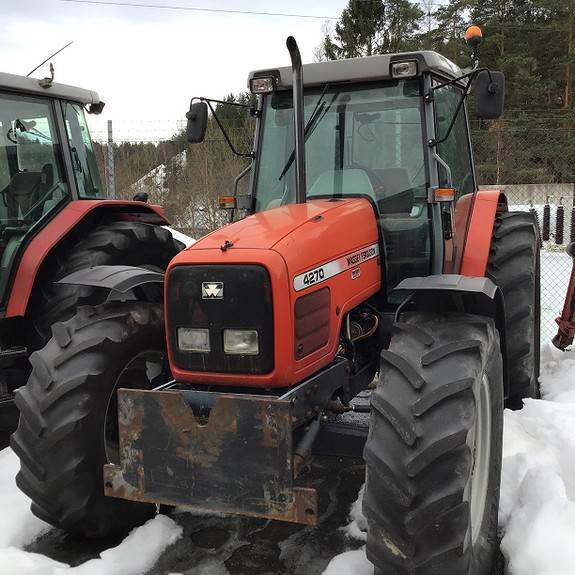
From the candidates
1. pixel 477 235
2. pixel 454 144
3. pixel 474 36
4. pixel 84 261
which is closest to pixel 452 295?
pixel 477 235

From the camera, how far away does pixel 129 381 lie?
3354mm

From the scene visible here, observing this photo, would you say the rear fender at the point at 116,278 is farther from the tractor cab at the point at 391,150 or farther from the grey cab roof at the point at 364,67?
the grey cab roof at the point at 364,67

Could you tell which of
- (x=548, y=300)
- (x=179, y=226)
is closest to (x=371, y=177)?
(x=548, y=300)

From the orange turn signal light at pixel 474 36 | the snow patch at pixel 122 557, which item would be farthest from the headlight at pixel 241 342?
the orange turn signal light at pixel 474 36

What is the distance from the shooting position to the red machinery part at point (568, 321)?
5258 millimetres

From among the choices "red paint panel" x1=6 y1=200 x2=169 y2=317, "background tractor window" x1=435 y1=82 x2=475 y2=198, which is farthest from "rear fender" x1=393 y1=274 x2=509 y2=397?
"red paint panel" x1=6 y1=200 x2=169 y2=317

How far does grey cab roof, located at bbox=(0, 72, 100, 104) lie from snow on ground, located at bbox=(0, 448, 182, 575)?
103 inches

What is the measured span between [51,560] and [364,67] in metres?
2.87

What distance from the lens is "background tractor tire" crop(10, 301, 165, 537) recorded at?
2.94 m

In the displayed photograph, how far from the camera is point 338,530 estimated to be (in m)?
3.23

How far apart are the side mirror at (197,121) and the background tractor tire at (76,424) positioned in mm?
1262

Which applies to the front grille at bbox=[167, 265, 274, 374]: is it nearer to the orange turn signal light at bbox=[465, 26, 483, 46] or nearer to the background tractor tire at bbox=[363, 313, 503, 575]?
the background tractor tire at bbox=[363, 313, 503, 575]

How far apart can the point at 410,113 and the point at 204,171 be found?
10.7 metres

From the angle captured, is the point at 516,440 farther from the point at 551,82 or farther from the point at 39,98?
the point at 551,82
